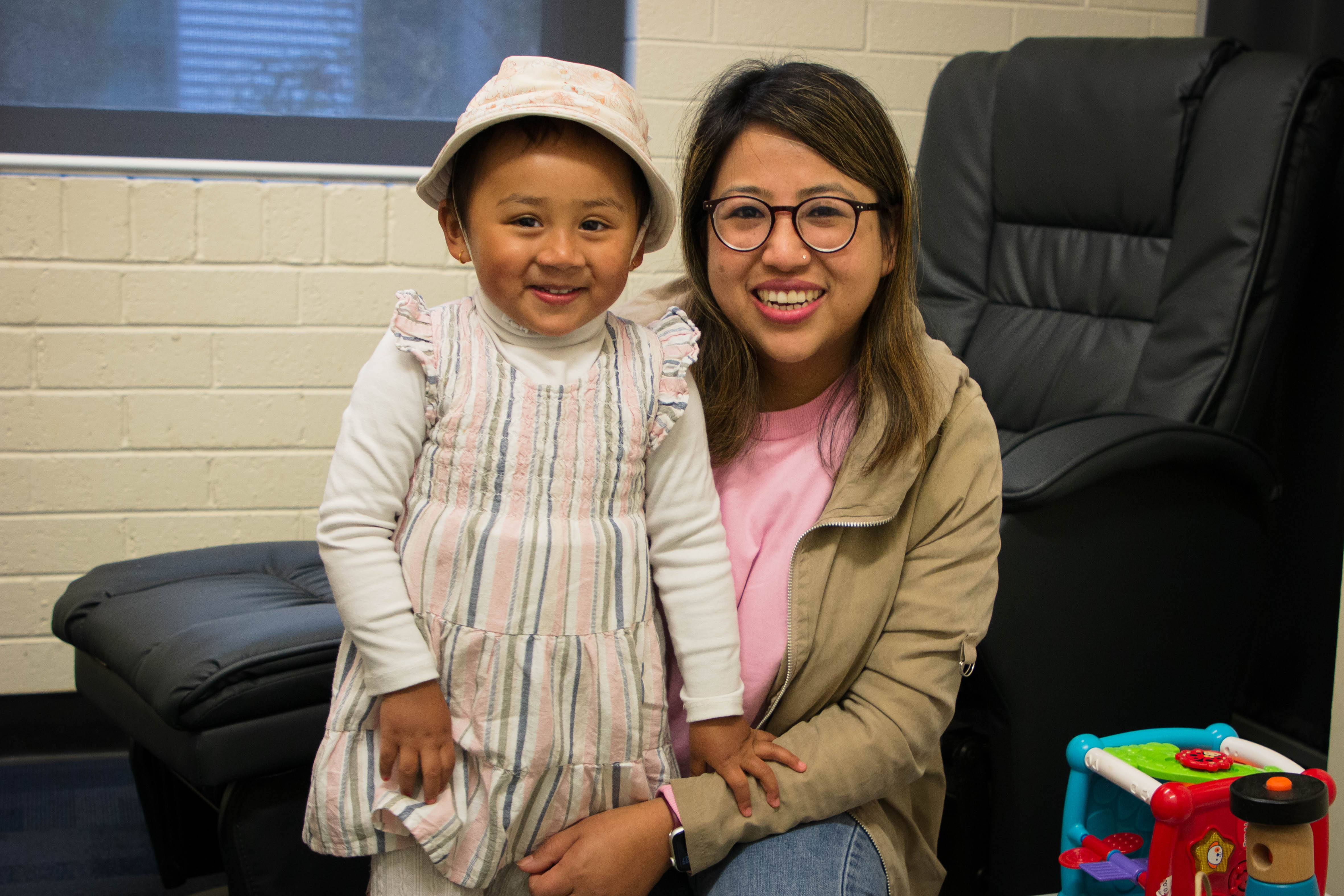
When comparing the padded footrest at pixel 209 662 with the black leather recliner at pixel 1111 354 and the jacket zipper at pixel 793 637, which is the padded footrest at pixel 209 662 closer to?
the jacket zipper at pixel 793 637

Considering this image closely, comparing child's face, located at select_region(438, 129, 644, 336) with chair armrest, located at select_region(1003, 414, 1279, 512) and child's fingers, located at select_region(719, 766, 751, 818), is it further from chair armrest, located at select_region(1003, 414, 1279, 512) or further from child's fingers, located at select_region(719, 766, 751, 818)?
chair armrest, located at select_region(1003, 414, 1279, 512)

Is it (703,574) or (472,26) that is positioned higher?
(472,26)

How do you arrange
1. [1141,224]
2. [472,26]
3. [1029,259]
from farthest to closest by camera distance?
[472,26]
[1029,259]
[1141,224]

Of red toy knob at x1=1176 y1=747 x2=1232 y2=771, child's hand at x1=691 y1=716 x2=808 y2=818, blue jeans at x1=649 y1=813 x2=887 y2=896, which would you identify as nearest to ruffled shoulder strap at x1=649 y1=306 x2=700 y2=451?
child's hand at x1=691 y1=716 x2=808 y2=818

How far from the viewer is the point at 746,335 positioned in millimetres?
1218

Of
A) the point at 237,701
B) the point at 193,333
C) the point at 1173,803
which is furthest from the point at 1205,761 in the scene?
the point at 193,333

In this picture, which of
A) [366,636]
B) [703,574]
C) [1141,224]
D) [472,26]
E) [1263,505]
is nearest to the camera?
[366,636]

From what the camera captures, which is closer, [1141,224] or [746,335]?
Result: [746,335]

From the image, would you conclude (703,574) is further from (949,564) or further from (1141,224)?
(1141,224)

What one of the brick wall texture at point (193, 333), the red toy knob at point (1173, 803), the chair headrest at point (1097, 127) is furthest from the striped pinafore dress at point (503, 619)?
the brick wall texture at point (193, 333)

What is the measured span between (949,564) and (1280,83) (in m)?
1.10

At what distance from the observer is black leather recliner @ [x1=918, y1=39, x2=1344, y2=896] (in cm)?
153

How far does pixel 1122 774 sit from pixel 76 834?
180 cm

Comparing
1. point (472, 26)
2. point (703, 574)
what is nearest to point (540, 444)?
point (703, 574)
